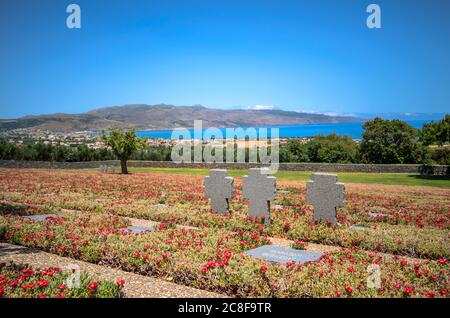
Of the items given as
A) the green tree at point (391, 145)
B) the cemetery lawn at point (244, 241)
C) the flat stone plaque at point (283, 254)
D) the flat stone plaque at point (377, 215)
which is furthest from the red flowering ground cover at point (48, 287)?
the green tree at point (391, 145)

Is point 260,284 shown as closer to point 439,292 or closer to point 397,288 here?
point 397,288

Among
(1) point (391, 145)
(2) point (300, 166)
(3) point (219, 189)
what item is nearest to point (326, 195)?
(3) point (219, 189)

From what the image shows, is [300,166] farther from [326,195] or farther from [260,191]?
[326,195]

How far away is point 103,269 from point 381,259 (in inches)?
237

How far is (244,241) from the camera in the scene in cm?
1007

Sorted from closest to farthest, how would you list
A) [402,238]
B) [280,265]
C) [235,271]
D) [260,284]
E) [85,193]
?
[260,284] → [235,271] → [280,265] → [402,238] → [85,193]

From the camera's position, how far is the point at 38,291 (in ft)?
20.5

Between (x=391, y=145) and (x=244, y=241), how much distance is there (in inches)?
1732

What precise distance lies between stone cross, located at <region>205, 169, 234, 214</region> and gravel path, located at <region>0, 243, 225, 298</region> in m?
6.73

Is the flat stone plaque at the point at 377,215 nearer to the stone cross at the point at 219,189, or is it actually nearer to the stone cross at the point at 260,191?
the stone cross at the point at 260,191

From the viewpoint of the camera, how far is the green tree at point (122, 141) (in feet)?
119

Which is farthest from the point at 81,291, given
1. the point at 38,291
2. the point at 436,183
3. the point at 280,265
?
the point at 436,183

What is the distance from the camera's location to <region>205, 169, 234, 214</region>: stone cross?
14352 millimetres

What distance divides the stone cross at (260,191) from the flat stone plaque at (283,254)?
3.09 meters
